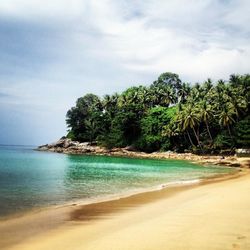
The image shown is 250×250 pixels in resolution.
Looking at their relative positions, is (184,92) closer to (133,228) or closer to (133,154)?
(133,154)

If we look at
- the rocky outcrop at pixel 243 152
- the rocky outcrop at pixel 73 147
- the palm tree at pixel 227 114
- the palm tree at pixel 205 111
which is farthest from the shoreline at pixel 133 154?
the palm tree at pixel 205 111

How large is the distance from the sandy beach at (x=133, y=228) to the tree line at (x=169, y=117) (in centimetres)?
5550

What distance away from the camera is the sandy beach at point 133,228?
752cm

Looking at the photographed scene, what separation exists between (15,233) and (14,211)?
11.5 feet

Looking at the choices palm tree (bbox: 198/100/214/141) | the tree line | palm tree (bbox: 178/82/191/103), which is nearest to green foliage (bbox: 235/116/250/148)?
the tree line

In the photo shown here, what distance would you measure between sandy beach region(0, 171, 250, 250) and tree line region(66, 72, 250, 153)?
55496mm

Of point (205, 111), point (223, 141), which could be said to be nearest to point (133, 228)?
point (205, 111)

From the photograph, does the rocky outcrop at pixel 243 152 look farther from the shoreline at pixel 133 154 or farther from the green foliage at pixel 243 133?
the shoreline at pixel 133 154

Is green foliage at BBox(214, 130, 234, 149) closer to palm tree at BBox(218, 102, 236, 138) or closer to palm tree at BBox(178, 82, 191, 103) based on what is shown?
palm tree at BBox(218, 102, 236, 138)

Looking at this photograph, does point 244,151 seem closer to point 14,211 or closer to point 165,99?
point 165,99

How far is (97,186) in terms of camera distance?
67.7 feet

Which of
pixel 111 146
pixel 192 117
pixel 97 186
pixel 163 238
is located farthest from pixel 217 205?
pixel 111 146

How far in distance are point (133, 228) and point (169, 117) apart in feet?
231

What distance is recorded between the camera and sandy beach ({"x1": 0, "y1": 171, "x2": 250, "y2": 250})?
7516mm
